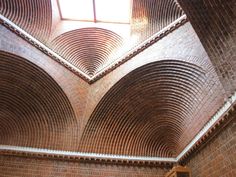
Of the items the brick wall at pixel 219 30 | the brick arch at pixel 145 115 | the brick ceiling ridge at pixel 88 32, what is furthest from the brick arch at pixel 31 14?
the brick wall at pixel 219 30

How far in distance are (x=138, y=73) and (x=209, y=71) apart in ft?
9.24

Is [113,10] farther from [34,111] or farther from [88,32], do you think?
[34,111]

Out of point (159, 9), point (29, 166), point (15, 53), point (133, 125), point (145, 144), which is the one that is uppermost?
point (159, 9)

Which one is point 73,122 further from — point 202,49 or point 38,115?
point 202,49

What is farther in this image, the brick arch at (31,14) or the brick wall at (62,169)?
the brick wall at (62,169)

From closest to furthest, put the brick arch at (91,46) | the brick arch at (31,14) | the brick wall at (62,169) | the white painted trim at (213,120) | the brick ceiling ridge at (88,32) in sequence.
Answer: the white painted trim at (213,120)
the brick arch at (31,14)
the brick ceiling ridge at (88,32)
the brick wall at (62,169)
the brick arch at (91,46)

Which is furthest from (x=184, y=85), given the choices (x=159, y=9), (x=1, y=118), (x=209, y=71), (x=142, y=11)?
(x=1, y=118)

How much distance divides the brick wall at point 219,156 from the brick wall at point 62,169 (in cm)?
237

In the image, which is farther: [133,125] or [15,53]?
[133,125]

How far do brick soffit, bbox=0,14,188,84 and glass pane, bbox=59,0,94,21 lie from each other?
2.15m

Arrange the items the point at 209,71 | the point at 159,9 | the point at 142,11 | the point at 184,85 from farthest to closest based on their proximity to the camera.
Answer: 1. the point at 142,11
2. the point at 159,9
3. the point at 184,85
4. the point at 209,71

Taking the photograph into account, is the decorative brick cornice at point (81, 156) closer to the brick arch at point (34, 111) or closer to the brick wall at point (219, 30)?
the brick arch at point (34, 111)

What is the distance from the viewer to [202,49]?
7.62m

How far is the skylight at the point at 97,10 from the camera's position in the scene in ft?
35.8
